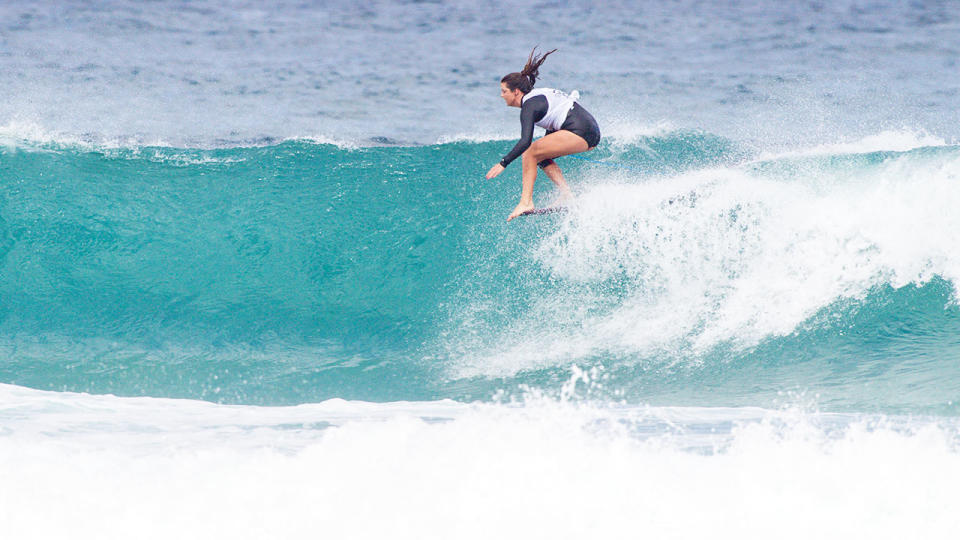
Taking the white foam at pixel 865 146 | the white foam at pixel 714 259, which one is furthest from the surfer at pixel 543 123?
the white foam at pixel 865 146

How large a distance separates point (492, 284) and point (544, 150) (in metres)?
1.42

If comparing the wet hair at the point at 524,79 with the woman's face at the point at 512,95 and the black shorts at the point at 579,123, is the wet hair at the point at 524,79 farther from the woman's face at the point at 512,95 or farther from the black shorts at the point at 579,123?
the black shorts at the point at 579,123

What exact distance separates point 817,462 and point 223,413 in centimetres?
369

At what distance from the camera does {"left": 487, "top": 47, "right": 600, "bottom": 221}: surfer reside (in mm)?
6102

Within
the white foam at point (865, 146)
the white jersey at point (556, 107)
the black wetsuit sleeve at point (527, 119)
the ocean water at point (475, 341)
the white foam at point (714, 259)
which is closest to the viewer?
the ocean water at point (475, 341)

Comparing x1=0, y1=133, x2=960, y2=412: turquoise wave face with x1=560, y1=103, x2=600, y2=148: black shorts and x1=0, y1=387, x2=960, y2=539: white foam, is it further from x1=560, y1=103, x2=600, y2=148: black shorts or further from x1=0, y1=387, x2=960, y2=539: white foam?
x1=0, y1=387, x2=960, y2=539: white foam

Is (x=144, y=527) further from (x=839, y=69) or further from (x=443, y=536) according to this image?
(x=839, y=69)

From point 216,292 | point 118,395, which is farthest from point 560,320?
point 118,395

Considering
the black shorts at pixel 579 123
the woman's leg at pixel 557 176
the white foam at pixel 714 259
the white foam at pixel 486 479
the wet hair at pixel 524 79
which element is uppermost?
the wet hair at pixel 524 79

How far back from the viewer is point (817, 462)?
15.7ft

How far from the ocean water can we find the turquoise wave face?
25mm

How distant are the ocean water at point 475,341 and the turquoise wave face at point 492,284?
3cm

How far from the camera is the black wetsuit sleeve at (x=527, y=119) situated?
6.02 meters

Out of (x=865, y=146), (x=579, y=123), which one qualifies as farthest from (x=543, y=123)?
(x=865, y=146)
